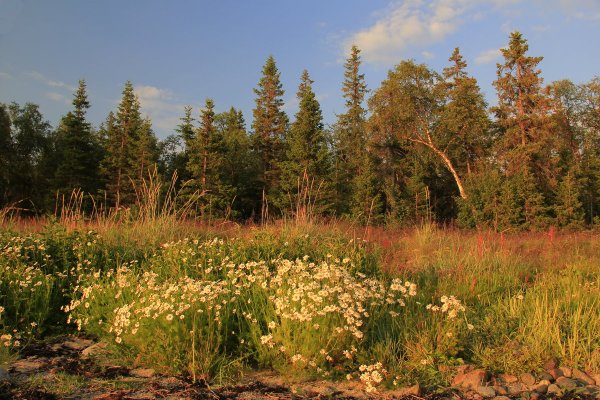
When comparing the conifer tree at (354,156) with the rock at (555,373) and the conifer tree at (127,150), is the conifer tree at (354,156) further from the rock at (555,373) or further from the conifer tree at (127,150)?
the rock at (555,373)

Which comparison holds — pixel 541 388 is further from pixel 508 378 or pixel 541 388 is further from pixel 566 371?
pixel 566 371

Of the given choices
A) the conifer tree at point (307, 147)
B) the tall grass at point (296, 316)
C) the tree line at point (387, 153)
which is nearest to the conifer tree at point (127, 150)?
the tree line at point (387, 153)

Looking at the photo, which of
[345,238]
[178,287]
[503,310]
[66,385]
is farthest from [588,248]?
[66,385]

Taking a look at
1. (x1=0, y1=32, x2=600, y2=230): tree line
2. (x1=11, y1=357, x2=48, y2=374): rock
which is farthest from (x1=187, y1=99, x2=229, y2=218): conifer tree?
(x1=11, y1=357, x2=48, y2=374): rock

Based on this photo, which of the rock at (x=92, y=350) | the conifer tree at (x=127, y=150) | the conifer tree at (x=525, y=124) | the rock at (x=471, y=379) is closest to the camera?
the rock at (x=471, y=379)

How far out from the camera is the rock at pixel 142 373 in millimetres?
3367

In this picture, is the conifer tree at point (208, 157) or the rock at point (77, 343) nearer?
the rock at point (77, 343)

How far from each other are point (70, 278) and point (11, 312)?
926mm

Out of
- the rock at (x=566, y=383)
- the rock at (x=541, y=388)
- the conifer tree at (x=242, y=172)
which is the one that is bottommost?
the rock at (x=541, y=388)

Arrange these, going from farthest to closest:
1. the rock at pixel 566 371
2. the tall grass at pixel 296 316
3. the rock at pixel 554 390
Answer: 1. the rock at pixel 566 371
2. the tall grass at pixel 296 316
3. the rock at pixel 554 390

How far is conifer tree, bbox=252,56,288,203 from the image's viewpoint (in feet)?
137

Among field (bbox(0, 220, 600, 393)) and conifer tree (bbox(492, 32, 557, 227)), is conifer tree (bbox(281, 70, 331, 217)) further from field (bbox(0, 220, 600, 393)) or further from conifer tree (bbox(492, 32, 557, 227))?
field (bbox(0, 220, 600, 393))

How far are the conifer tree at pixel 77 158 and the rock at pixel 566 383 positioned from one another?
1519 inches

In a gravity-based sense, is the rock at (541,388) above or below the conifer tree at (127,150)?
→ below
